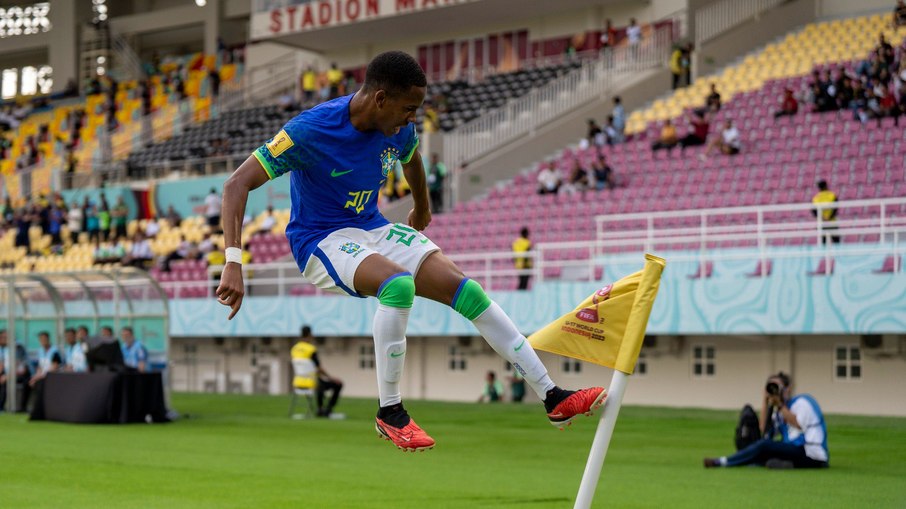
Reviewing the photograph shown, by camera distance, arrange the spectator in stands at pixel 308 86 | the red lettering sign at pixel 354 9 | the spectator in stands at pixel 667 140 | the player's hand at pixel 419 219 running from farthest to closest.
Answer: the spectator in stands at pixel 308 86 < the red lettering sign at pixel 354 9 < the spectator in stands at pixel 667 140 < the player's hand at pixel 419 219

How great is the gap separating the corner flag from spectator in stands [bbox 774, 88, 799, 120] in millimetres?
23621

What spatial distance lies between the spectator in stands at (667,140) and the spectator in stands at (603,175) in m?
1.48

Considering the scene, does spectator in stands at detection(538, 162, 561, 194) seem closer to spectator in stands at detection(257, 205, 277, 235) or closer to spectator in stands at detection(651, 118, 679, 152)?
spectator in stands at detection(651, 118, 679, 152)

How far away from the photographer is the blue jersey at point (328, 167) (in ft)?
22.0

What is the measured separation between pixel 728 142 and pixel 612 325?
22382mm

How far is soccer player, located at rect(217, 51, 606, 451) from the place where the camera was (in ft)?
21.6

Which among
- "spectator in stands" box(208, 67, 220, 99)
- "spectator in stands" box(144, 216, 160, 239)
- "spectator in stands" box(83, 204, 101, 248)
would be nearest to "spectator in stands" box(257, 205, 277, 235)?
"spectator in stands" box(144, 216, 160, 239)

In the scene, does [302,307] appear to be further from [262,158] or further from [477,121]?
[262,158]

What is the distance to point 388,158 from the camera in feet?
22.8

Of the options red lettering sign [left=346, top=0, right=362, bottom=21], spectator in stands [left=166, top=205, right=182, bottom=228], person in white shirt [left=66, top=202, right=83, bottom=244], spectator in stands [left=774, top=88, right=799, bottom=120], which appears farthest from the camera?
red lettering sign [left=346, top=0, right=362, bottom=21]

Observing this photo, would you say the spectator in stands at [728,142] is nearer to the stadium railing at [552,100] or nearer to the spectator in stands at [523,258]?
the spectator in stands at [523,258]

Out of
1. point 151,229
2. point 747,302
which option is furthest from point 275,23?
point 747,302

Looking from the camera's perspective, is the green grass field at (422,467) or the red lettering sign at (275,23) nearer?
the green grass field at (422,467)

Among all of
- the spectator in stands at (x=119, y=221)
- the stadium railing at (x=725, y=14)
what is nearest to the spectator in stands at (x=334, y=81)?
the spectator in stands at (x=119, y=221)
